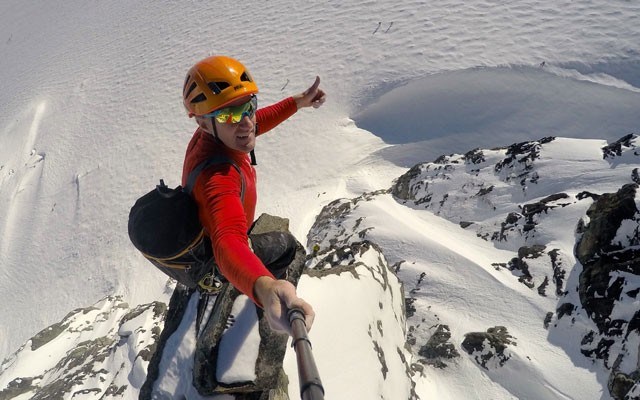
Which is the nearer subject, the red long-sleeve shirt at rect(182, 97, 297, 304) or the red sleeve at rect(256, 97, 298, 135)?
the red long-sleeve shirt at rect(182, 97, 297, 304)

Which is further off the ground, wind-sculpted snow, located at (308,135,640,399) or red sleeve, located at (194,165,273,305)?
red sleeve, located at (194,165,273,305)

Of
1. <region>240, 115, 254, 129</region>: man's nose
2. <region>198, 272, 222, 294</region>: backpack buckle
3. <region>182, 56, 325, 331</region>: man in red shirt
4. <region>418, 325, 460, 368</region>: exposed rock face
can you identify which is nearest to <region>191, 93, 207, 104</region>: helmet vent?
<region>182, 56, 325, 331</region>: man in red shirt

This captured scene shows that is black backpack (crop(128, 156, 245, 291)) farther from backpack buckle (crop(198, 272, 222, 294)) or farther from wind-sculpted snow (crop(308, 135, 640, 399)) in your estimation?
wind-sculpted snow (crop(308, 135, 640, 399))

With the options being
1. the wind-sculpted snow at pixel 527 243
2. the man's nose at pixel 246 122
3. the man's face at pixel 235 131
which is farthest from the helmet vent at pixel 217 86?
the wind-sculpted snow at pixel 527 243

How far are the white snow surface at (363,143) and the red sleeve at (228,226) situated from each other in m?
2.85

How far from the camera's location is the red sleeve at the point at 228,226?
253 cm

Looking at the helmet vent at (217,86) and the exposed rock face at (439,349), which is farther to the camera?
the exposed rock face at (439,349)

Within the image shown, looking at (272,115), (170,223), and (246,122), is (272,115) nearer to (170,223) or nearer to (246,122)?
(246,122)

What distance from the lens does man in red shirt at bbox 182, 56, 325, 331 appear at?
2.54 m

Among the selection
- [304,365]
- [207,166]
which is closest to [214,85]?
[207,166]

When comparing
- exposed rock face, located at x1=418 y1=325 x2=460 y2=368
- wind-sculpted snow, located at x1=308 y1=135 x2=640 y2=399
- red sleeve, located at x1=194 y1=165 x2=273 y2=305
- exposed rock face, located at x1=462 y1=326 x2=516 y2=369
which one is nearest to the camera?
red sleeve, located at x1=194 y1=165 x2=273 y2=305

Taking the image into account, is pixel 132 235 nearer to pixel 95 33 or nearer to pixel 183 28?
pixel 183 28

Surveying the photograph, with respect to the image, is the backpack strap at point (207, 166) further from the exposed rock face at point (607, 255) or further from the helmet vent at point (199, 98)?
the exposed rock face at point (607, 255)

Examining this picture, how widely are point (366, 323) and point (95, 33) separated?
36.2m
